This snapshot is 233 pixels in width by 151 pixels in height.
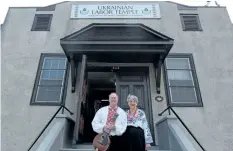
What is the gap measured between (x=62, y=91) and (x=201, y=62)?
14.9 feet

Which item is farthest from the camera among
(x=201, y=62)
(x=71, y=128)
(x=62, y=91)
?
(x=201, y=62)

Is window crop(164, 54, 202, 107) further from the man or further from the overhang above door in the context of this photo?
the man

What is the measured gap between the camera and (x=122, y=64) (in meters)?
6.23

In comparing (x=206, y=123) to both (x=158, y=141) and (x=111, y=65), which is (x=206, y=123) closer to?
(x=158, y=141)

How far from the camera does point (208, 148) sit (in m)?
5.31

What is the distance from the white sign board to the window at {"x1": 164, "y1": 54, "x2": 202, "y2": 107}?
1933 mm

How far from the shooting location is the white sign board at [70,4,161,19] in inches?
291

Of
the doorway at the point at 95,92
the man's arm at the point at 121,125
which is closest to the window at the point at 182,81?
the doorway at the point at 95,92

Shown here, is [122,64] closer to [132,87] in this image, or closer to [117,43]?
[132,87]

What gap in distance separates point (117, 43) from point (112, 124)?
9.87 ft

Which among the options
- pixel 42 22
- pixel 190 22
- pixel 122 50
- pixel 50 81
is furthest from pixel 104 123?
pixel 190 22

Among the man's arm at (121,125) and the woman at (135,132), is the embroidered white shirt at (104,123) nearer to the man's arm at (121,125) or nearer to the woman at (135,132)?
the man's arm at (121,125)

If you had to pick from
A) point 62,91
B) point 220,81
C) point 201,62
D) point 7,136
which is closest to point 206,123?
point 220,81

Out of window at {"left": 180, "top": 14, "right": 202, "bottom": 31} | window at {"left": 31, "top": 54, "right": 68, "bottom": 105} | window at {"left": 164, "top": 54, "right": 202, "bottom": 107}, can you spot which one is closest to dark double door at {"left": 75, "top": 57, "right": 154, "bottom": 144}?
window at {"left": 164, "top": 54, "right": 202, "bottom": 107}
